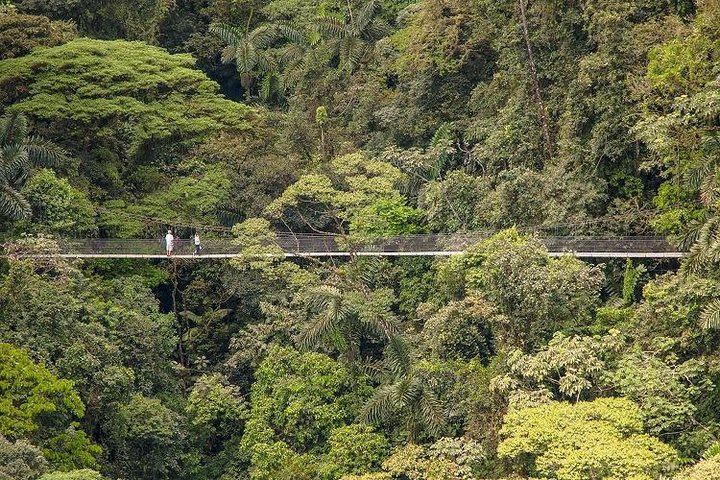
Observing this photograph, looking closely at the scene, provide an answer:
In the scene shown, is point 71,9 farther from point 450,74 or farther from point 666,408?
point 666,408

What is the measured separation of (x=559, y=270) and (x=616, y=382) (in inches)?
121

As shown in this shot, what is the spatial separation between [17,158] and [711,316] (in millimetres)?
15562

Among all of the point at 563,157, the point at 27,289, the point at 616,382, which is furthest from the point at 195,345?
the point at 616,382

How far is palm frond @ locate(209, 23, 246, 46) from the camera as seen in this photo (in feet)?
179

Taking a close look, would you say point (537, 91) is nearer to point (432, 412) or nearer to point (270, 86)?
point (432, 412)

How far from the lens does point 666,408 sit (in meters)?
36.8

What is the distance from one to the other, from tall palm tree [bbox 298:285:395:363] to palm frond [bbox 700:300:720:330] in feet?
22.8

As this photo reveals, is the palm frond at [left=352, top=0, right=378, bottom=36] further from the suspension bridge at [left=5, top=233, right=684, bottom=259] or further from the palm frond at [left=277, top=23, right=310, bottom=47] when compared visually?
the suspension bridge at [left=5, top=233, right=684, bottom=259]

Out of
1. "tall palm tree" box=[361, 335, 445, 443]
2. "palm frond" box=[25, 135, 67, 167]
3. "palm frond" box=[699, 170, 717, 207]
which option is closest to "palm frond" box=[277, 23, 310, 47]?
"palm frond" box=[25, 135, 67, 167]

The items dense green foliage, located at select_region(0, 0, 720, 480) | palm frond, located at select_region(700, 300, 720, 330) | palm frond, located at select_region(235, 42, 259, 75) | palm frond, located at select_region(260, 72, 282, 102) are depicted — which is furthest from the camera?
palm frond, located at select_region(260, 72, 282, 102)

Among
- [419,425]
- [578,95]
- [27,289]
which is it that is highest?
[578,95]

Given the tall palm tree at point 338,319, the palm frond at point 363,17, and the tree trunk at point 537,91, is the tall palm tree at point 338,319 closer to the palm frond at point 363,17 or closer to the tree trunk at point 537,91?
the tree trunk at point 537,91

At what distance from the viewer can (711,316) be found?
37.3 meters

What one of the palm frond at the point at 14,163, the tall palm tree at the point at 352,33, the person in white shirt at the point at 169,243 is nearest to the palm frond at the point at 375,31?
the tall palm tree at the point at 352,33
